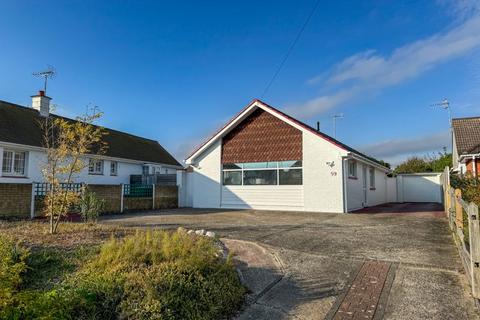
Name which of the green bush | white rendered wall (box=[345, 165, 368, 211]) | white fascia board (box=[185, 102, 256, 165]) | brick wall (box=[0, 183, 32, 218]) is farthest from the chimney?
white rendered wall (box=[345, 165, 368, 211])

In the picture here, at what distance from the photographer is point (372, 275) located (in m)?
5.26

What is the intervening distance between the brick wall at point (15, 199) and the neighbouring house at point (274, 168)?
8839mm

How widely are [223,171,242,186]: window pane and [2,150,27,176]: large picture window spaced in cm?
1064

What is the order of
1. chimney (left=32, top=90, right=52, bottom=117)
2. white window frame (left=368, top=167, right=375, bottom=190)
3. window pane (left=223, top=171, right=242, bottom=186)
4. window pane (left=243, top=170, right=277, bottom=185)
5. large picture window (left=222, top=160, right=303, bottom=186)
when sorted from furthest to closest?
white window frame (left=368, top=167, right=375, bottom=190) < chimney (left=32, top=90, right=52, bottom=117) < window pane (left=223, top=171, right=242, bottom=186) < window pane (left=243, top=170, right=277, bottom=185) < large picture window (left=222, top=160, right=303, bottom=186)

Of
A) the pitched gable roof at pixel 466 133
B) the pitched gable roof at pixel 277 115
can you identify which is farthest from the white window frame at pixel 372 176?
the pitched gable roof at pixel 466 133

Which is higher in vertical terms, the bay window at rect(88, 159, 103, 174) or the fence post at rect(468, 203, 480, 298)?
the bay window at rect(88, 159, 103, 174)

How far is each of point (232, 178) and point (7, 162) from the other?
11562 mm

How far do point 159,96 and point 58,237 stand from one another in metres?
11.2

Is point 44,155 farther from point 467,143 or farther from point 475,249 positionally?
point 467,143

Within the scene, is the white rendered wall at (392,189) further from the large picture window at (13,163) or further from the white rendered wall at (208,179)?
the large picture window at (13,163)

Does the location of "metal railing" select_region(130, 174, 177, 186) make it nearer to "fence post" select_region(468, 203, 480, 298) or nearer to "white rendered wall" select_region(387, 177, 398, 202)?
"white rendered wall" select_region(387, 177, 398, 202)

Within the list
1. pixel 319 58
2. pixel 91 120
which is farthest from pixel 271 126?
pixel 91 120

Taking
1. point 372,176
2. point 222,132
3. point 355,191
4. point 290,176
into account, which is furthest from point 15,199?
point 372,176

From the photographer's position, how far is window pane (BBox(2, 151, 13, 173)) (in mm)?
15689
